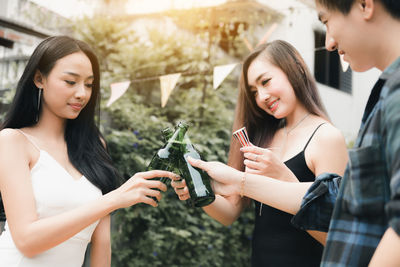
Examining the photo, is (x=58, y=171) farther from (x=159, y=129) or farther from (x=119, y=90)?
(x=159, y=129)

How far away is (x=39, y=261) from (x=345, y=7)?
1470 mm

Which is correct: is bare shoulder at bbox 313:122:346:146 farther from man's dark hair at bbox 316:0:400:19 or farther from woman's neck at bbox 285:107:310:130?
man's dark hair at bbox 316:0:400:19

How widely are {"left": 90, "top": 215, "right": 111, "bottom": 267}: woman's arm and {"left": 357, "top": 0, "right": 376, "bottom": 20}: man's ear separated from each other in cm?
150

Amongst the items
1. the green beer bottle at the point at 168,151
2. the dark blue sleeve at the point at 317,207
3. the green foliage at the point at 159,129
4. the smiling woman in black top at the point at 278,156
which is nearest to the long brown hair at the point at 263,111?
the smiling woman in black top at the point at 278,156

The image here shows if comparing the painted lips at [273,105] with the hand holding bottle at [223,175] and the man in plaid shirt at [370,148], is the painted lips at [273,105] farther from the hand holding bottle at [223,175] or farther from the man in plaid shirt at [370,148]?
the man in plaid shirt at [370,148]

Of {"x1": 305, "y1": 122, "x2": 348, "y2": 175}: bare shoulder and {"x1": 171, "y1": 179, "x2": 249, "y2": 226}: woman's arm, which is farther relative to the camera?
{"x1": 171, "y1": 179, "x2": 249, "y2": 226}: woman's arm

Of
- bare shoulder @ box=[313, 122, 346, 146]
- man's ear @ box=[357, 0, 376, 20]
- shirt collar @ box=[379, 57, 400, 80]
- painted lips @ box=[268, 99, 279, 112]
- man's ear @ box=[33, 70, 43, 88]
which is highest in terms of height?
man's ear @ box=[357, 0, 376, 20]

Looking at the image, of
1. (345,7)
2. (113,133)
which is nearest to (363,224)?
(345,7)

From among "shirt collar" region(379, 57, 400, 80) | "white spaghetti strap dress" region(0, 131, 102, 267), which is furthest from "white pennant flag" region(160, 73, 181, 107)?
"shirt collar" region(379, 57, 400, 80)

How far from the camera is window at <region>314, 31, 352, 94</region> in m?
8.08

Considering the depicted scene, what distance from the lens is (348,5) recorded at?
92 centimetres

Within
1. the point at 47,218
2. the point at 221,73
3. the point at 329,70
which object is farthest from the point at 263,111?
the point at 329,70

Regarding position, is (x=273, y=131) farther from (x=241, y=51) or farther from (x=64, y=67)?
(x=241, y=51)

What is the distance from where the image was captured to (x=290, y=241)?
1.69 meters
